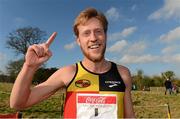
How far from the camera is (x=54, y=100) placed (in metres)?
24.1

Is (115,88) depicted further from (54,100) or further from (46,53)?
(54,100)

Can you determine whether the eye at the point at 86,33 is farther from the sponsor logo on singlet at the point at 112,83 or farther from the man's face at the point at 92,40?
the sponsor logo on singlet at the point at 112,83

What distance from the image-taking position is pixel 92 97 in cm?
302

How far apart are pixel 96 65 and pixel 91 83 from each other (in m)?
0.17

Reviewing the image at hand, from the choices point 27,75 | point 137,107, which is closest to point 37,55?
point 27,75

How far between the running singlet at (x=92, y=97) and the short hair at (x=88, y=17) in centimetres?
36

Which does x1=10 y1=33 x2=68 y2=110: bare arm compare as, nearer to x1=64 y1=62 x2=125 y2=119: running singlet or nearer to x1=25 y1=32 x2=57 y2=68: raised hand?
x1=25 y1=32 x2=57 y2=68: raised hand

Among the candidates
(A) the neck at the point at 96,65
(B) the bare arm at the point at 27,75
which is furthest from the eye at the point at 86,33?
(B) the bare arm at the point at 27,75

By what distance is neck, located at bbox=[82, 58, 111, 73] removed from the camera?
122 inches

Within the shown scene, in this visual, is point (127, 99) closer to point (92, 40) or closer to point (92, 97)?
point (92, 97)

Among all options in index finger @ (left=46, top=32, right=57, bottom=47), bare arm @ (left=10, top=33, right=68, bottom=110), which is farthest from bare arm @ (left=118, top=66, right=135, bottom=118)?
bare arm @ (left=10, top=33, right=68, bottom=110)

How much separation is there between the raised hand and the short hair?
20.5 inches

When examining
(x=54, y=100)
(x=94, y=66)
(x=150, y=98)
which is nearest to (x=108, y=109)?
(x=94, y=66)

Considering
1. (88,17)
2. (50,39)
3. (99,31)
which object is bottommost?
(50,39)
